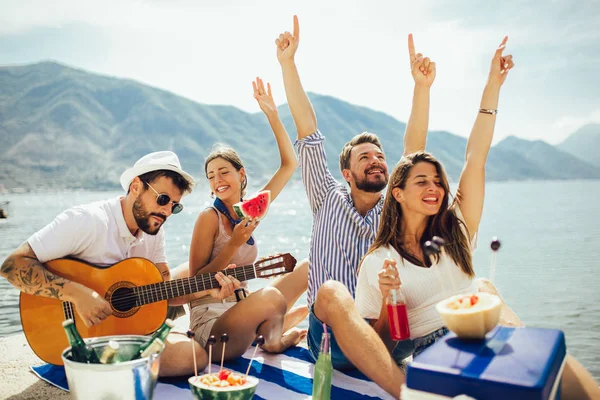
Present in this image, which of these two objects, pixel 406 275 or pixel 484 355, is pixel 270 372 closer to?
pixel 406 275

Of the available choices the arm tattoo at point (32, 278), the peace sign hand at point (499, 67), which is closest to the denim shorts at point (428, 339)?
the peace sign hand at point (499, 67)

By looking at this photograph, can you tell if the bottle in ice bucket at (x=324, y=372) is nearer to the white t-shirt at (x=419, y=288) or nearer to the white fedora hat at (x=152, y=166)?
the white t-shirt at (x=419, y=288)

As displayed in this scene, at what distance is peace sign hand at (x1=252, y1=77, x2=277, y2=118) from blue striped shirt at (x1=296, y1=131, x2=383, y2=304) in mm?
732

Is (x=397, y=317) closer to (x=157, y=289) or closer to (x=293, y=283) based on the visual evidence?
(x=157, y=289)

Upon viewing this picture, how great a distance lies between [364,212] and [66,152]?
8356 inches

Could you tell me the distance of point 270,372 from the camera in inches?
161

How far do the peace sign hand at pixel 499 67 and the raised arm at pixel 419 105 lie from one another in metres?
0.68

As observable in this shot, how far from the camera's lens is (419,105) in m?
4.64

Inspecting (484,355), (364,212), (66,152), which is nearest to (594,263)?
(364,212)

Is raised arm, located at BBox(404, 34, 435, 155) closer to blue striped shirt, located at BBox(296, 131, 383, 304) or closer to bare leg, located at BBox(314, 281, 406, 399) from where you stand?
blue striped shirt, located at BBox(296, 131, 383, 304)

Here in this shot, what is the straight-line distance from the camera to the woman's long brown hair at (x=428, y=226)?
136 inches

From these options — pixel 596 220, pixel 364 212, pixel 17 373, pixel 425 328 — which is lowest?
pixel 596 220

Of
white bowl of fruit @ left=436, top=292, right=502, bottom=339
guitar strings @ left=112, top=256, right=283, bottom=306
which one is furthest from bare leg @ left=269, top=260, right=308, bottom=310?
white bowl of fruit @ left=436, top=292, right=502, bottom=339

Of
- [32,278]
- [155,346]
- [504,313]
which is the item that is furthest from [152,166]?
[504,313]
